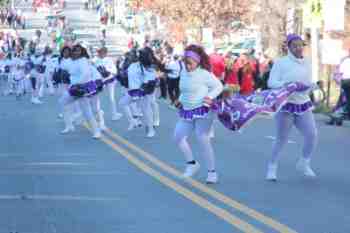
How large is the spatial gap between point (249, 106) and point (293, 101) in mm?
588

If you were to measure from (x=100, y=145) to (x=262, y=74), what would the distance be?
14.6 m

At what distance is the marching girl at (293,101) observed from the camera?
45.6ft

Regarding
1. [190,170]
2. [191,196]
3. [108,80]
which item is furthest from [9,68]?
[191,196]

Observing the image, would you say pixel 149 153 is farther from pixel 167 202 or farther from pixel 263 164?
pixel 167 202

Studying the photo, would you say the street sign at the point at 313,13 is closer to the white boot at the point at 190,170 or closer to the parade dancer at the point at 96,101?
the parade dancer at the point at 96,101

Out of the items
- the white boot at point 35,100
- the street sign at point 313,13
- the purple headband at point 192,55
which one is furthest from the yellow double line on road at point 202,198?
the white boot at point 35,100

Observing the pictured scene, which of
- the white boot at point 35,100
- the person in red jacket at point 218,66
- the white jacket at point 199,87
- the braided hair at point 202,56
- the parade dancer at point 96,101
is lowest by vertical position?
the white boot at point 35,100

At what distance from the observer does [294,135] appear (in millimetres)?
22391

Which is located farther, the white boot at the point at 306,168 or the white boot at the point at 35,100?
the white boot at the point at 35,100

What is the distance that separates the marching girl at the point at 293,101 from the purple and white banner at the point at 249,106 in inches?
4.2

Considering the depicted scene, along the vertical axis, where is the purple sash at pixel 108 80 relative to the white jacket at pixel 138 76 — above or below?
below

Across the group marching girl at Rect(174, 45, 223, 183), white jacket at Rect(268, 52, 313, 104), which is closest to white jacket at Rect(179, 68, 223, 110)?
marching girl at Rect(174, 45, 223, 183)

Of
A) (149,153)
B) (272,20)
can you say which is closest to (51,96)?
(272,20)

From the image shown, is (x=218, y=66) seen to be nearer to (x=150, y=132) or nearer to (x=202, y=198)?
(x=150, y=132)
